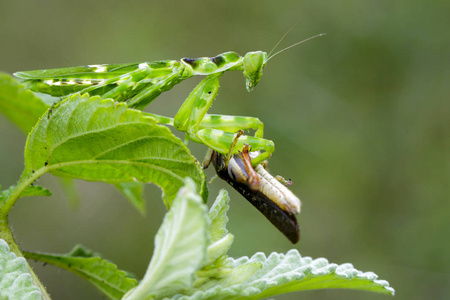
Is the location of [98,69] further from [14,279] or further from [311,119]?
[311,119]

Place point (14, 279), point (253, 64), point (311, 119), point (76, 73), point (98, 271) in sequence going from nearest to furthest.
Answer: point (14, 279), point (98, 271), point (76, 73), point (253, 64), point (311, 119)

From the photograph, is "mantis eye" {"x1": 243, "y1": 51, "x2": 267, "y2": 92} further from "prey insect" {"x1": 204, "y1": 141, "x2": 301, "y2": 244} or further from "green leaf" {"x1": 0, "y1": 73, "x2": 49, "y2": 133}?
"green leaf" {"x1": 0, "y1": 73, "x2": 49, "y2": 133}

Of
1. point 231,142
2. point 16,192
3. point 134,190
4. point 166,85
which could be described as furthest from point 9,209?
point 166,85

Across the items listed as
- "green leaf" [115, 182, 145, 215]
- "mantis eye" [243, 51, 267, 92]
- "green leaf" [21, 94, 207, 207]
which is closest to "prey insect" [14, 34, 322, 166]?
"mantis eye" [243, 51, 267, 92]

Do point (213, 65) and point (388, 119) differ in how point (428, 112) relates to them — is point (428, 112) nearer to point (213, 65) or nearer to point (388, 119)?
point (388, 119)

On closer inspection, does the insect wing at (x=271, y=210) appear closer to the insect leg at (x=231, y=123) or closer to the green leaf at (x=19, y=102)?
the insect leg at (x=231, y=123)

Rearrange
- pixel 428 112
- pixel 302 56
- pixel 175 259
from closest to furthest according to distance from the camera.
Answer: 1. pixel 175 259
2. pixel 428 112
3. pixel 302 56

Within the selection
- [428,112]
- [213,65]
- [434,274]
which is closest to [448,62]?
[428,112]
